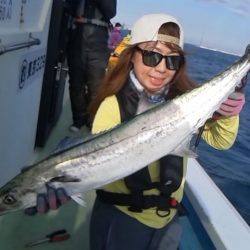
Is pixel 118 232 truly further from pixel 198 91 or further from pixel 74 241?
pixel 74 241

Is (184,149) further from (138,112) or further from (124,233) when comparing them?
(124,233)

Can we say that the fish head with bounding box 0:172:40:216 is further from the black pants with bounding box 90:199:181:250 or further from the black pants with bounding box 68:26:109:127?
the black pants with bounding box 68:26:109:127

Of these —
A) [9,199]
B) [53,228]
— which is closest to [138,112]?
[9,199]

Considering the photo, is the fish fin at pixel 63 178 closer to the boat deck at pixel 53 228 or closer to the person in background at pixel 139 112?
the person in background at pixel 139 112

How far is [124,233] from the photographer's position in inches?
79.9

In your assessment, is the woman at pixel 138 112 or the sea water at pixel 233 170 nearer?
the woman at pixel 138 112

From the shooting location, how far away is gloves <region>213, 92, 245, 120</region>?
1.93 meters

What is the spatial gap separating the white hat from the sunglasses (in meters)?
0.06

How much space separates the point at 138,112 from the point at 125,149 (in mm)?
296

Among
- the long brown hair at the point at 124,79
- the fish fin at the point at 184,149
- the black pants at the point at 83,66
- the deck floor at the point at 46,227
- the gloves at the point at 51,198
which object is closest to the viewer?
the gloves at the point at 51,198

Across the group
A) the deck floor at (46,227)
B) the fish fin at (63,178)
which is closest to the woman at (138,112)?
the fish fin at (63,178)

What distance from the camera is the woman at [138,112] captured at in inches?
76.9

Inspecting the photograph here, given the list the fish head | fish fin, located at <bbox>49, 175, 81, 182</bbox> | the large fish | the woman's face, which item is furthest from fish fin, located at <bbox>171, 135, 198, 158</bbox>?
the fish head

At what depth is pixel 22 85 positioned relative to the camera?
105 inches
